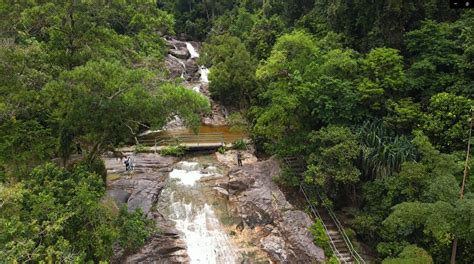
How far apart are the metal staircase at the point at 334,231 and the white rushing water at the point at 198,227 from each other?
4.48m

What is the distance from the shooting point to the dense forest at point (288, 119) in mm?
13086

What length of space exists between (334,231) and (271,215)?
122 inches

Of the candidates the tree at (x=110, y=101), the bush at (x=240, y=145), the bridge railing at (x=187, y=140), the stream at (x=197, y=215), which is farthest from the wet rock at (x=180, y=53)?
the tree at (x=110, y=101)

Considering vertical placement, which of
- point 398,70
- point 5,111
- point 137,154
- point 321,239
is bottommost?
point 137,154

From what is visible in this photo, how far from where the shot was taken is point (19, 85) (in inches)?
554

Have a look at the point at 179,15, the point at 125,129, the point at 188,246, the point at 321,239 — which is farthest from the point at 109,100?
the point at 179,15

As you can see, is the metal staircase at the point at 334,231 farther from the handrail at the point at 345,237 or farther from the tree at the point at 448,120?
the tree at the point at 448,120

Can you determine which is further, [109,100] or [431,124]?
[431,124]

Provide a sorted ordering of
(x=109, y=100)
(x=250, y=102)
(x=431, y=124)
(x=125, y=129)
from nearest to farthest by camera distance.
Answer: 1. (x=109, y=100)
2. (x=125, y=129)
3. (x=431, y=124)
4. (x=250, y=102)

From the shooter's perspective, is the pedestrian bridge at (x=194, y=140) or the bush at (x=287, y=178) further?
the pedestrian bridge at (x=194, y=140)

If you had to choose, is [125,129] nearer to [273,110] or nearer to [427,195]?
[273,110]

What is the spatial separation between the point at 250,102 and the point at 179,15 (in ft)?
126

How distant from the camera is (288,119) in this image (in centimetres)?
2008

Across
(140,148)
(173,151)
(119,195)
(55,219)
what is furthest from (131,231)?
(173,151)
